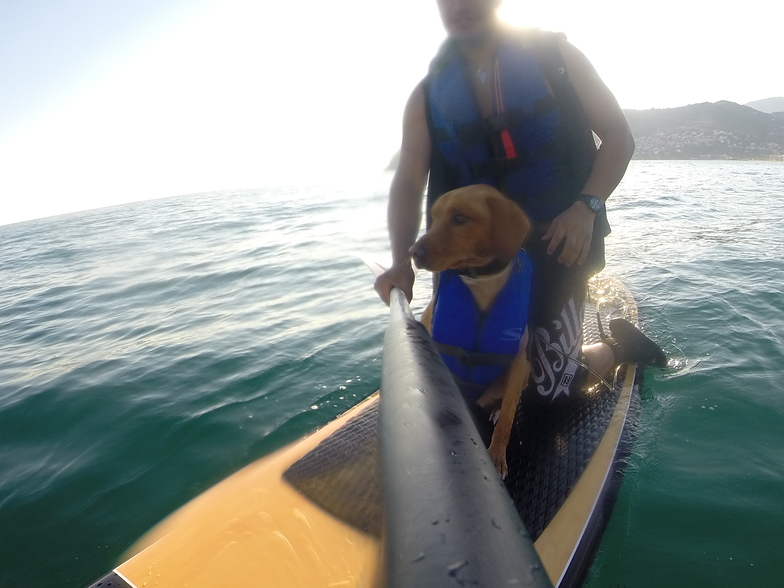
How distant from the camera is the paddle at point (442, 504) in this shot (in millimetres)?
547

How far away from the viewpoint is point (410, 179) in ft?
8.07

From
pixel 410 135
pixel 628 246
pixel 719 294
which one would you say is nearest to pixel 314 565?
pixel 410 135

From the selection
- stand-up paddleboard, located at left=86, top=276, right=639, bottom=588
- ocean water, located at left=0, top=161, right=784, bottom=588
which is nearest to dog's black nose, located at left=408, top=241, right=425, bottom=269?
stand-up paddleboard, located at left=86, top=276, right=639, bottom=588

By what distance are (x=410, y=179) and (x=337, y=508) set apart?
67.3 inches

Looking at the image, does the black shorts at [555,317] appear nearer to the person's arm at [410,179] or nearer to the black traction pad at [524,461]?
the black traction pad at [524,461]

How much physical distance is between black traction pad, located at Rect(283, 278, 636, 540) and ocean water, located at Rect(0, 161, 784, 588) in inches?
13.1

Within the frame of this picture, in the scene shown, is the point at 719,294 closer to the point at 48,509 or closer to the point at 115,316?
the point at 48,509

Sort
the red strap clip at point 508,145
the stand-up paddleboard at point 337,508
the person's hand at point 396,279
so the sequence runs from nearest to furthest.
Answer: the stand-up paddleboard at point 337,508, the person's hand at point 396,279, the red strap clip at point 508,145

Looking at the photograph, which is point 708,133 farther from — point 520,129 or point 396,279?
point 396,279

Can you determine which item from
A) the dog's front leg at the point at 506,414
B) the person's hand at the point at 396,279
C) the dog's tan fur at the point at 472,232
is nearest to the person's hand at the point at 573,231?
the dog's tan fur at the point at 472,232

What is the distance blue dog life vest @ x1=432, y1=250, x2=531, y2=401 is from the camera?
7.27 feet

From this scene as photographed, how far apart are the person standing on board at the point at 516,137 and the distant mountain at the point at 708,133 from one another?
5272cm

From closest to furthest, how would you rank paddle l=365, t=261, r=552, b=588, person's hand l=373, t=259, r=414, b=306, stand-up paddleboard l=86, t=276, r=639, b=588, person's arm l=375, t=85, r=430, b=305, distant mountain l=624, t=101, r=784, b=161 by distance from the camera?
paddle l=365, t=261, r=552, b=588 < stand-up paddleboard l=86, t=276, r=639, b=588 < person's hand l=373, t=259, r=414, b=306 < person's arm l=375, t=85, r=430, b=305 < distant mountain l=624, t=101, r=784, b=161

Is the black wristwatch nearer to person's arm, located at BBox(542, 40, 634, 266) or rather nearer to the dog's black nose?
person's arm, located at BBox(542, 40, 634, 266)
